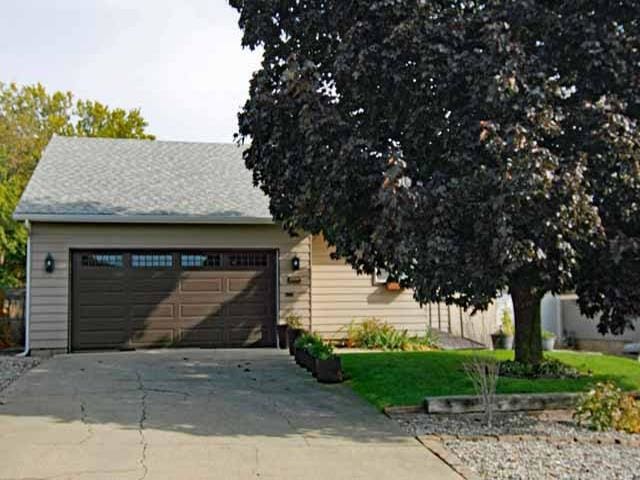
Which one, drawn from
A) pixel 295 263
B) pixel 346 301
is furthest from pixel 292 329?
pixel 346 301

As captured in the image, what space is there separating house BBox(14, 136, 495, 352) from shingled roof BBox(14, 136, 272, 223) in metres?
0.04

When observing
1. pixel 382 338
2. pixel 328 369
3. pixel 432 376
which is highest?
pixel 382 338

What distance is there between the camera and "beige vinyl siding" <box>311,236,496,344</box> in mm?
14539

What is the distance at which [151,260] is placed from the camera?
13.8 metres

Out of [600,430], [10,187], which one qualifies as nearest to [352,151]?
[600,430]

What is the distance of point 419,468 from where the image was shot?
579 centimetres

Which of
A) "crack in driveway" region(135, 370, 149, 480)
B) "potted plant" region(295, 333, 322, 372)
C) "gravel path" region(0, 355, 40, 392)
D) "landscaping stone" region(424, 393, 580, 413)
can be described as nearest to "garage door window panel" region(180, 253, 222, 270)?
"potted plant" region(295, 333, 322, 372)

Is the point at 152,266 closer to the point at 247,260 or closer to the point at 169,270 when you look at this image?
the point at 169,270

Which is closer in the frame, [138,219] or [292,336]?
[292,336]

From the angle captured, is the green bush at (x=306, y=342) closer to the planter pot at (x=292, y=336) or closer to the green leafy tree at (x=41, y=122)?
the planter pot at (x=292, y=336)

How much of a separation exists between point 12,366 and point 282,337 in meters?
5.07

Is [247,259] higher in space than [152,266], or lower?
higher

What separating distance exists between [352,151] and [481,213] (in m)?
1.63

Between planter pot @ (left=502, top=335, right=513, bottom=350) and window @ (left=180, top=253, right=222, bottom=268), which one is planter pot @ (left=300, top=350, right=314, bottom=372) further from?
planter pot @ (left=502, top=335, right=513, bottom=350)
